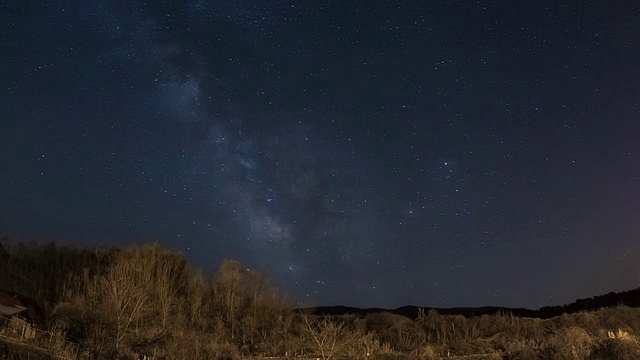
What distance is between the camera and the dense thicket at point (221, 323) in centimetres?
2312

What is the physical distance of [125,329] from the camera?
947 inches

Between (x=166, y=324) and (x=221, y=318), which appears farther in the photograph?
(x=221, y=318)

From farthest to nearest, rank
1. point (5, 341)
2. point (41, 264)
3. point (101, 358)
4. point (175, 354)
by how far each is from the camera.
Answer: point (41, 264) → point (175, 354) → point (101, 358) → point (5, 341)

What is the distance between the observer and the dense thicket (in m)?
23.1

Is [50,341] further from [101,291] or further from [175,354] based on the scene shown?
[101,291]

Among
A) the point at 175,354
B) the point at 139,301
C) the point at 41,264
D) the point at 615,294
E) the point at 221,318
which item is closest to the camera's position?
the point at 175,354

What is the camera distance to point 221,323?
108ft

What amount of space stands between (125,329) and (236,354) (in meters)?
4.61

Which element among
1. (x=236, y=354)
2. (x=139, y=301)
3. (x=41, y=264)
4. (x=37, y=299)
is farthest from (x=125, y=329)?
(x=41, y=264)

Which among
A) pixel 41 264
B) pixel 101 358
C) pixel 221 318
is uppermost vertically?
pixel 41 264

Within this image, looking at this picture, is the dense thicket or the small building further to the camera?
the dense thicket

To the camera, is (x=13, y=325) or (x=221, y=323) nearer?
(x=13, y=325)

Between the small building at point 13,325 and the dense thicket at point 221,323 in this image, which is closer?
the small building at point 13,325

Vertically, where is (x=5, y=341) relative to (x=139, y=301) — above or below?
below
